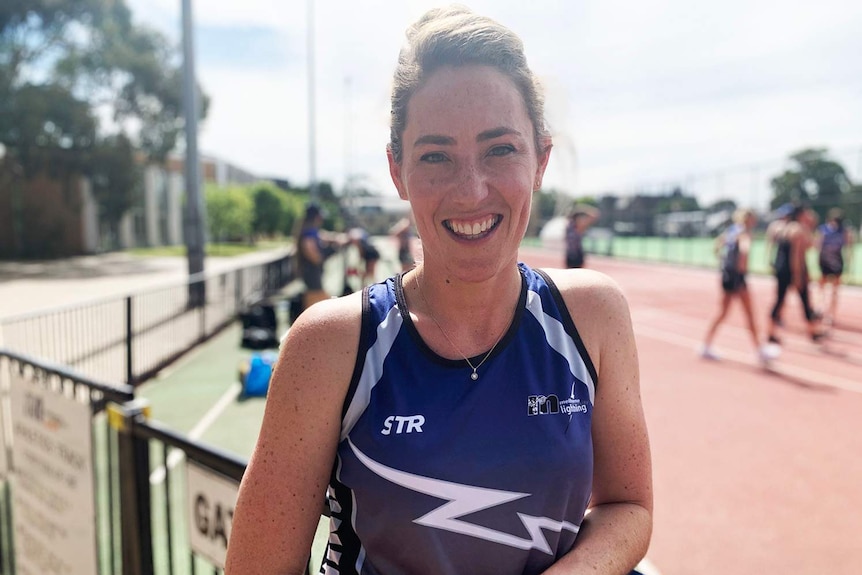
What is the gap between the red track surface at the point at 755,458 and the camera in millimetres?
3842

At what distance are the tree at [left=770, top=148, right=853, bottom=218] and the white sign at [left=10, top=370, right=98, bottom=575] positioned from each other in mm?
26214

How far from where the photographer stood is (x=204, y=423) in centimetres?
647

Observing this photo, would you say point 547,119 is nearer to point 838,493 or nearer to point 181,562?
point 181,562

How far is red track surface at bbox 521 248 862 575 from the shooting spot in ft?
12.6

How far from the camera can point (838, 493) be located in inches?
181

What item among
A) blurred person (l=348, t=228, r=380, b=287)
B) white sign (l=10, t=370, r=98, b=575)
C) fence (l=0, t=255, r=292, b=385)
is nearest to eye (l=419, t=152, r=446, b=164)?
white sign (l=10, t=370, r=98, b=575)

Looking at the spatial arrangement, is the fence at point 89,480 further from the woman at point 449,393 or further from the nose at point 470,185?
the nose at point 470,185

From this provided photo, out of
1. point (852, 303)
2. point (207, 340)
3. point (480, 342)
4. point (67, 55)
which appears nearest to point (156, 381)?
point (207, 340)

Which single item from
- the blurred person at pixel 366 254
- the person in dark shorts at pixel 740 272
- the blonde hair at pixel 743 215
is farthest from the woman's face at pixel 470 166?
the blurred person at pixel 366 254

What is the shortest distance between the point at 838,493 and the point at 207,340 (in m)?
9.62

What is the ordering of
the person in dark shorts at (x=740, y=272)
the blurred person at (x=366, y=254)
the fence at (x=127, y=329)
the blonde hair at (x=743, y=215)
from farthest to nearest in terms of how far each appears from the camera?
the blurred person at (x=366, y=254) < the blonde hair at (x=743, y=215) < the person in dark shorts at (x=740, y=272) < the fence at (x=127, y=329)

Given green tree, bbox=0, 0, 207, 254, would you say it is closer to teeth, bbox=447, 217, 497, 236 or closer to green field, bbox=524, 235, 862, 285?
green field, bbox=524, 235, 862, 285

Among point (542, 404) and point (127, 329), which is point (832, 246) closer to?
point (127, 329)

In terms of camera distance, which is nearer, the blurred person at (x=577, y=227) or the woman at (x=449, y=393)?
the woman at (x=449, y=393)
